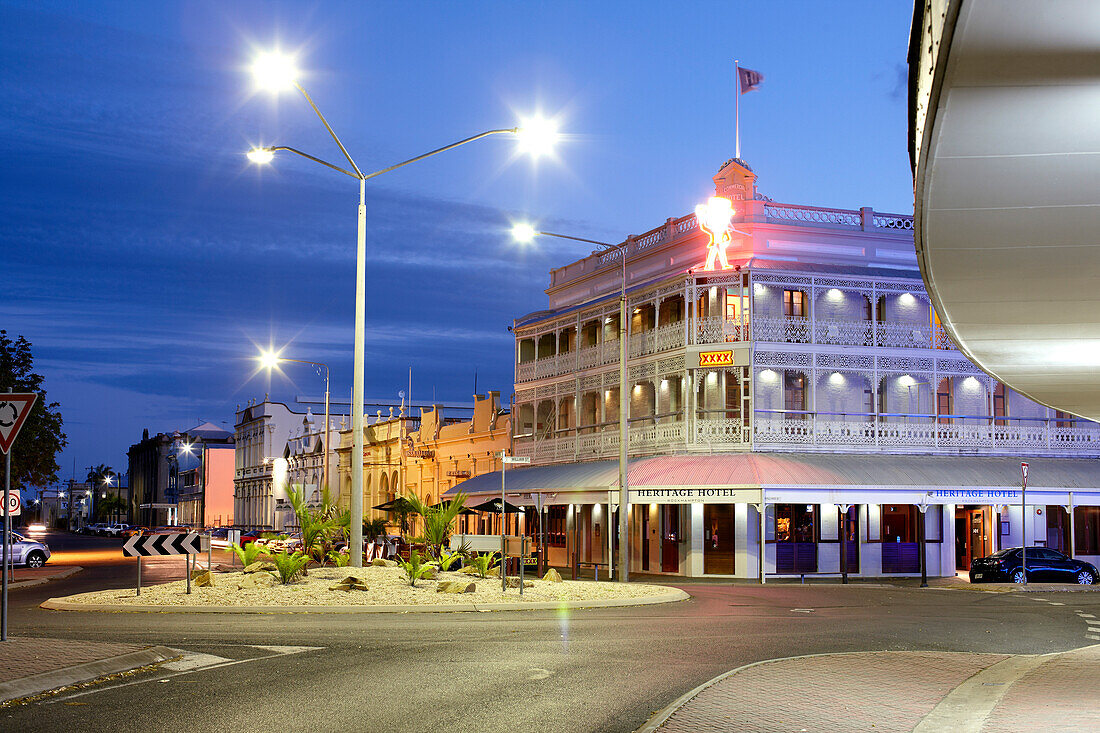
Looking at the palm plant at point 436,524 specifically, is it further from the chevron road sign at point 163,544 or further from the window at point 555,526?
the window at point 555,526

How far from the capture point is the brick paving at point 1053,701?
9.39m

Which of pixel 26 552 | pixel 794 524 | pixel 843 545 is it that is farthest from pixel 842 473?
pixel 26 552

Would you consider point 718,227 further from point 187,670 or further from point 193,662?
point 187,670

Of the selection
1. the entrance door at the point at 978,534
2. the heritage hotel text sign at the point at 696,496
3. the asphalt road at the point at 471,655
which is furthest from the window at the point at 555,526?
the asphalt road at the point at 471,655

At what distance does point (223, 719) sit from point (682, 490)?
2650 cm

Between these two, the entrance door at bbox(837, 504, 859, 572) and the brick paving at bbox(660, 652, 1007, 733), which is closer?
the brick paving at bbox(660, 652, 1007, 733)

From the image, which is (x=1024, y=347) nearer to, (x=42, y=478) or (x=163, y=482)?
(x=42, y=478)

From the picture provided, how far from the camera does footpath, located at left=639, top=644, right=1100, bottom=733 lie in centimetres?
952

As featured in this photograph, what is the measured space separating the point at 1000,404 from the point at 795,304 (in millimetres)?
8496

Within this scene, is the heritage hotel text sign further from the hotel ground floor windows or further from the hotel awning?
the hotel ground floor windows

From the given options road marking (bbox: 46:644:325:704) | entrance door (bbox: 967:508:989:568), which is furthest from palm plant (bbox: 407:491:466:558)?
entrance door (bbox: 967:508:989:568)

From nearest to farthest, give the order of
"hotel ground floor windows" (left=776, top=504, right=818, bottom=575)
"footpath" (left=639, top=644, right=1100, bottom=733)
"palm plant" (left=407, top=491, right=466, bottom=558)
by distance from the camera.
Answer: "footpath" (left=639, top=644, right=1100, bottom=733) → "palm plant" (left=407, top=491, right=466, bottom=558) → "hotel ground floor windows" (left=776, top=504, right=818, bottom=575)

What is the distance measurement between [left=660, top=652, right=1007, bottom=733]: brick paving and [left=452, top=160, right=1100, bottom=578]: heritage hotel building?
20.9 metres

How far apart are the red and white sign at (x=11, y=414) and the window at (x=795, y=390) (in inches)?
1092
